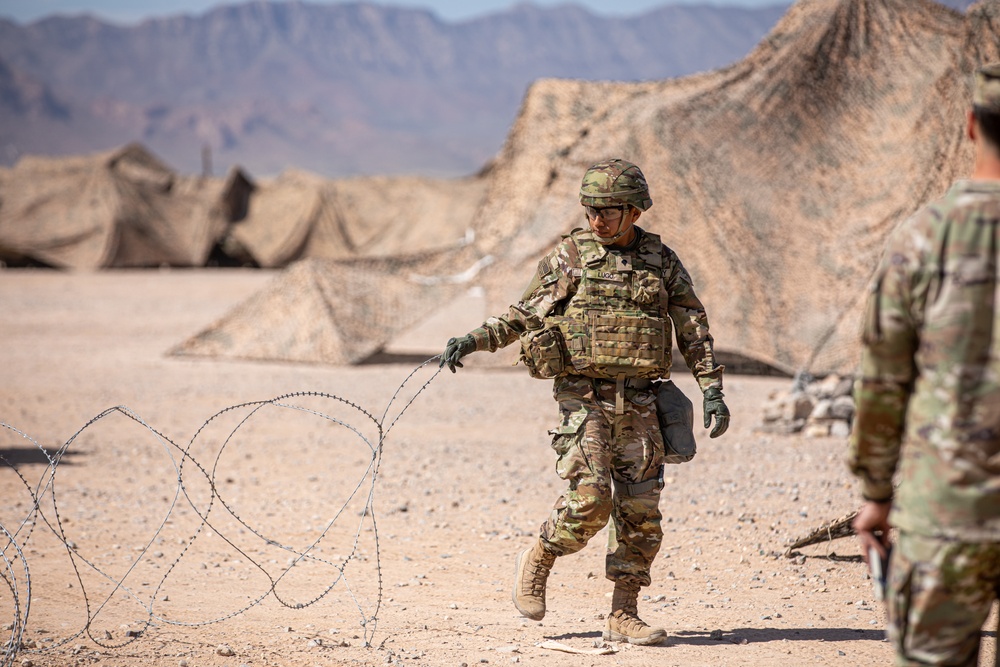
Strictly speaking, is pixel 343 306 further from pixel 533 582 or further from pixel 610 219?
pixel 610 219

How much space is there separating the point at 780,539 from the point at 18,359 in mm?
10354

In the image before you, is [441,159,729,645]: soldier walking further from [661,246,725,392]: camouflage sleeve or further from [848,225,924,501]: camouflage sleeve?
[848,225,924,501]: camouflage sleeve

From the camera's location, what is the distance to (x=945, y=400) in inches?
105

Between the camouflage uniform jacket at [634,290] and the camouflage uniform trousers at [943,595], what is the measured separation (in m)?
1.76

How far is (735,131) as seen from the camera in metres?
12.1

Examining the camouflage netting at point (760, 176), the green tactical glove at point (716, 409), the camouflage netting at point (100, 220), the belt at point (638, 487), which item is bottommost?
the belt at point (638, 487)

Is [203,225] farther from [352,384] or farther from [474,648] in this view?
[474,648]

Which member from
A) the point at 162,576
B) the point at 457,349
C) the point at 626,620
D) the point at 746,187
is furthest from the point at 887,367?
the point at 746,187

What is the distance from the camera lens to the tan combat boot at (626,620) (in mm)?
4570

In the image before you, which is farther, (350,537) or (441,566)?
(350,537)

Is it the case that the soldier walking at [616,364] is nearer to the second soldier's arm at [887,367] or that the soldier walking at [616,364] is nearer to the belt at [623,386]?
the belt at [623,386]

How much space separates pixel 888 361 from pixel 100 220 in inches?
1044

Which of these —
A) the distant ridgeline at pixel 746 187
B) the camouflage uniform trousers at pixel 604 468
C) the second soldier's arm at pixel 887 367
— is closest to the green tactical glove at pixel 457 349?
the camouflage uniform trousers at pixel 604 468

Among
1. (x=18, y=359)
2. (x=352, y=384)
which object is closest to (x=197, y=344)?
(x=18, y=359)
